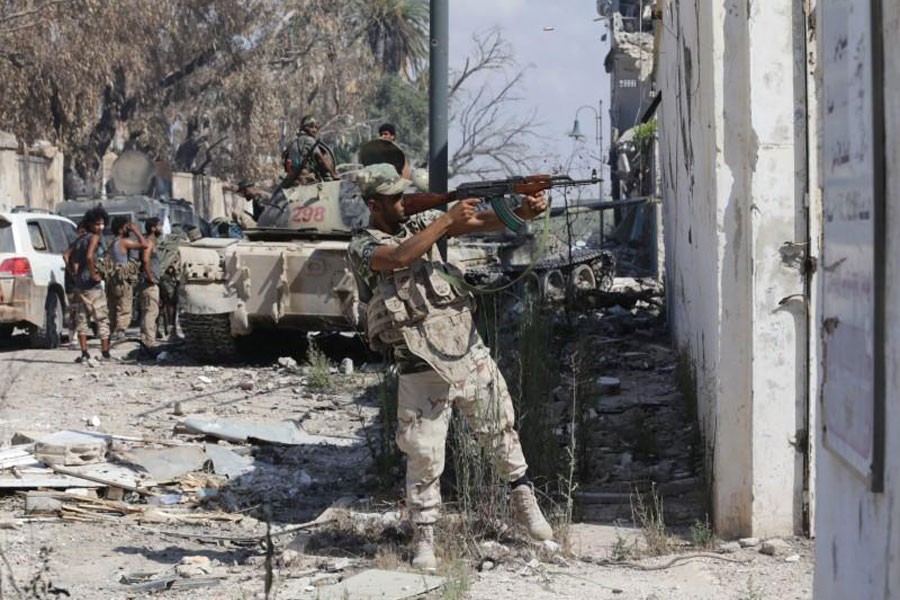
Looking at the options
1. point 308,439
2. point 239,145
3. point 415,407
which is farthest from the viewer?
point 239,145

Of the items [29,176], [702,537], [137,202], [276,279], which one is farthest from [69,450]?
[29,176]

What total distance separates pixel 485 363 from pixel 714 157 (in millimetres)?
1325

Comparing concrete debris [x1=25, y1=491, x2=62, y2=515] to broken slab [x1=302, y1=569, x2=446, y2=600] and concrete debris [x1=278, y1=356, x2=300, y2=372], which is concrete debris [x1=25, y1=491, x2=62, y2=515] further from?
concrete debris [x1=278, y1=356, x2=300, y2=372]

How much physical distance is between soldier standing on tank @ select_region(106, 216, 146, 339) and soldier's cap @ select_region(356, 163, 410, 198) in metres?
9.19

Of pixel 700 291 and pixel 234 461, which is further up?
pixel 700 291

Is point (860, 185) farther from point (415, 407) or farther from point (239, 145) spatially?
point (239, 145)

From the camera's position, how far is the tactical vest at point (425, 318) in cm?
566

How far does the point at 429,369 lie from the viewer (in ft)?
18.7

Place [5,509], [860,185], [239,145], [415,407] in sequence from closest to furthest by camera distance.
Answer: [860,185]
[415,407]
[5,509]
[239,145]

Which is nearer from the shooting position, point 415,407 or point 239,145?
point 415,407

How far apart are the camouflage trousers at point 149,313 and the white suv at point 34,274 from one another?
126 cm

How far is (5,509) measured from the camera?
682 cm

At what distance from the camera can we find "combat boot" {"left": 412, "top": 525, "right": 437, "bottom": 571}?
559 cm

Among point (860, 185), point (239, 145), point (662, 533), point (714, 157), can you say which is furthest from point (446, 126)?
point (239, 145)
